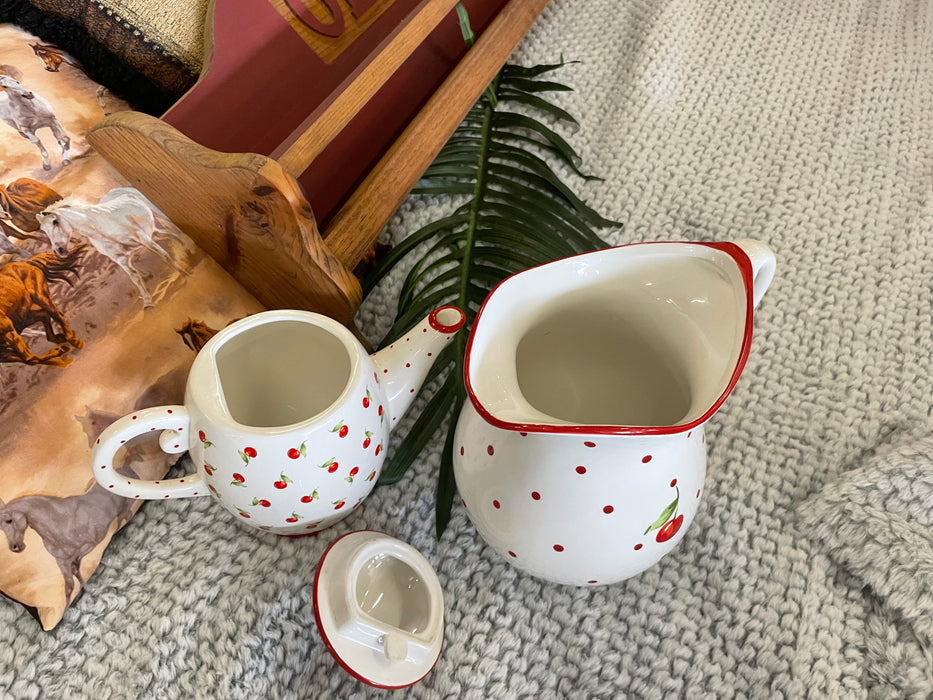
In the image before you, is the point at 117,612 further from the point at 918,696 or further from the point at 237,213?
the point at 918,696

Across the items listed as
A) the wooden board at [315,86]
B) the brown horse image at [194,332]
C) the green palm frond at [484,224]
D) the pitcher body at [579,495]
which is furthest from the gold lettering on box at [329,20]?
the pitcher body at [579,495]

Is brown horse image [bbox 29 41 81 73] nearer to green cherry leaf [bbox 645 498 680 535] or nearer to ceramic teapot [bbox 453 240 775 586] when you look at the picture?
ceramic teapot [bbox 453 240 775 586]

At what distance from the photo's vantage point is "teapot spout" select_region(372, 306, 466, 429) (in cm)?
42

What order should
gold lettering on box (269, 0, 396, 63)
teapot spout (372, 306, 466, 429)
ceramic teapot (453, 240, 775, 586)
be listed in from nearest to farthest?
ceramic teapot (453, 240, 775, 586) < teapot spout (372, 306, 466, 429) < gold lettering on box (269, 0, 396, 63)

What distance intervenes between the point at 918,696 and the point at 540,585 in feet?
0.69

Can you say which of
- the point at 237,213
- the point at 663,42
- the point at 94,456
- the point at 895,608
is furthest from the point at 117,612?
the point at 663,42

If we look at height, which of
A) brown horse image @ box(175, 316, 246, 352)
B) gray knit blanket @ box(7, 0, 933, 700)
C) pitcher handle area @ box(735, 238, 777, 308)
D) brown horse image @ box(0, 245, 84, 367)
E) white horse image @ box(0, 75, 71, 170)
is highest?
white horse image @ box(0, 75, 71, 170)

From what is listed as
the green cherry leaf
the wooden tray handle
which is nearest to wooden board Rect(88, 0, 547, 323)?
the wooden tray handle

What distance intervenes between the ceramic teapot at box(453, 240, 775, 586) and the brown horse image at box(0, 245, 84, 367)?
26 centimetres

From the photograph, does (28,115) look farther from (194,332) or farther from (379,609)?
(379,609)

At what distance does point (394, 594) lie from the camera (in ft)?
1.29

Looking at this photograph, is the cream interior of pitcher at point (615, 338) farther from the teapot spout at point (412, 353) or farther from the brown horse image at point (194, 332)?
the brown horse image at point (194, 332)

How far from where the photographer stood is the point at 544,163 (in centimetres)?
59

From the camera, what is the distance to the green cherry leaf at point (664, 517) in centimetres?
34
